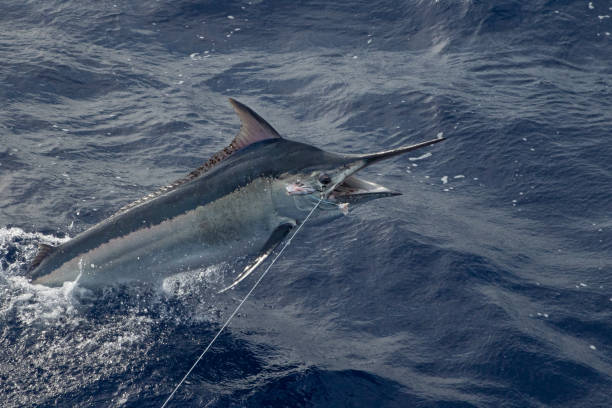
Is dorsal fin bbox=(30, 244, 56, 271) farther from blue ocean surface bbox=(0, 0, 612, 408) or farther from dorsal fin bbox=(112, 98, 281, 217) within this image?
dorsal fin bbox=(112, 98, 281, 217)

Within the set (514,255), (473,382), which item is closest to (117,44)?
(514,255)

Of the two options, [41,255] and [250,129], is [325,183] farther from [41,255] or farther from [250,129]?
[41,255]

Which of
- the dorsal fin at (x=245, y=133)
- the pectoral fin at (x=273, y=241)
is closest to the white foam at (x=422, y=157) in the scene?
the dorsal fin at (x=245, y=133)

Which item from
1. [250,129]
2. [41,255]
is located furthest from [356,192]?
[41,255]

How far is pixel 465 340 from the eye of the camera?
670cm

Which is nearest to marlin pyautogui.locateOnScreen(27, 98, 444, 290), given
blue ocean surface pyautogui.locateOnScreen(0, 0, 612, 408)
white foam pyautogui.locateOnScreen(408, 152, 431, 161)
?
blue ocean surface pyautogui.locateOnScreen(0, 0, 612, 408)

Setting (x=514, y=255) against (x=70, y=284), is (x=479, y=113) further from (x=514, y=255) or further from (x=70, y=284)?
(x=70, y=284)

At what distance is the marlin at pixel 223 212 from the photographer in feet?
20.6

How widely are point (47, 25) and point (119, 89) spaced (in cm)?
401

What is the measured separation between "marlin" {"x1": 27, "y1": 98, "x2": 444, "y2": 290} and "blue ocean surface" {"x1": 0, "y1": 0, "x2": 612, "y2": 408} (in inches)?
15.8

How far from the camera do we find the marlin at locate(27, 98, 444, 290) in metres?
6.28

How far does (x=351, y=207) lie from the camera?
640 centimetres

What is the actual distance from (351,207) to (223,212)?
1.23m

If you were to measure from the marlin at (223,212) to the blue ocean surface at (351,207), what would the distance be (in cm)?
40
